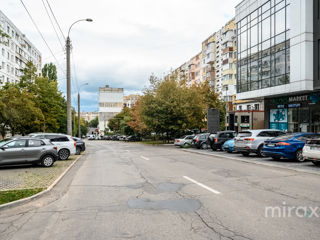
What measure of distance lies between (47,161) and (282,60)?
20232 mm

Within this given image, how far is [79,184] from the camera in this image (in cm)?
926

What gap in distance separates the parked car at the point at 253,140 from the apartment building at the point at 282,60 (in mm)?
7592

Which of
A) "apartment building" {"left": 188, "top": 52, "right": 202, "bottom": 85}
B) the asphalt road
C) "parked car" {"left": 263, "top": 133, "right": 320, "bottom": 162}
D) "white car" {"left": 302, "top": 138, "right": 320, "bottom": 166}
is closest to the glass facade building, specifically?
"parked car" {"left": 263, "top": 133, "right": 320, "bottom": 162}

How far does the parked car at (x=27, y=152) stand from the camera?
13445mm

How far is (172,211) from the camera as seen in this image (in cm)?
577

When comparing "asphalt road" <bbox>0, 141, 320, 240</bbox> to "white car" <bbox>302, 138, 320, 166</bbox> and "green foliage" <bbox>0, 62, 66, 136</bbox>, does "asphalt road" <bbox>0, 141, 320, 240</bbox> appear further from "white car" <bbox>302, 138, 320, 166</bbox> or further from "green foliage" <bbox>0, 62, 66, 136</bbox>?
"green foliage" <bbox>0, 62, 66, 136</bbox>

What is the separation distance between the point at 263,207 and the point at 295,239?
175 cm

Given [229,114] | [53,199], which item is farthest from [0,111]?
[229,114]

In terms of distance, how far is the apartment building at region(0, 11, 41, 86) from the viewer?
56.1 metres

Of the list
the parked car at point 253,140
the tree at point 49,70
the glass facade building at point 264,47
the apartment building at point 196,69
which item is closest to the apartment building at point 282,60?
the glass facade building at point 264,47

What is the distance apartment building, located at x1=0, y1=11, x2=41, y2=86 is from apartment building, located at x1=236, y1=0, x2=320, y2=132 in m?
41.5

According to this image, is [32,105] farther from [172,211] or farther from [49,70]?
[49,70]

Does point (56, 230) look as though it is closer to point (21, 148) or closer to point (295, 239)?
point (295, 239)

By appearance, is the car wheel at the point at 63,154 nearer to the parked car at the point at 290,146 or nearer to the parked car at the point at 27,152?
the parked car at the point at 27,152
